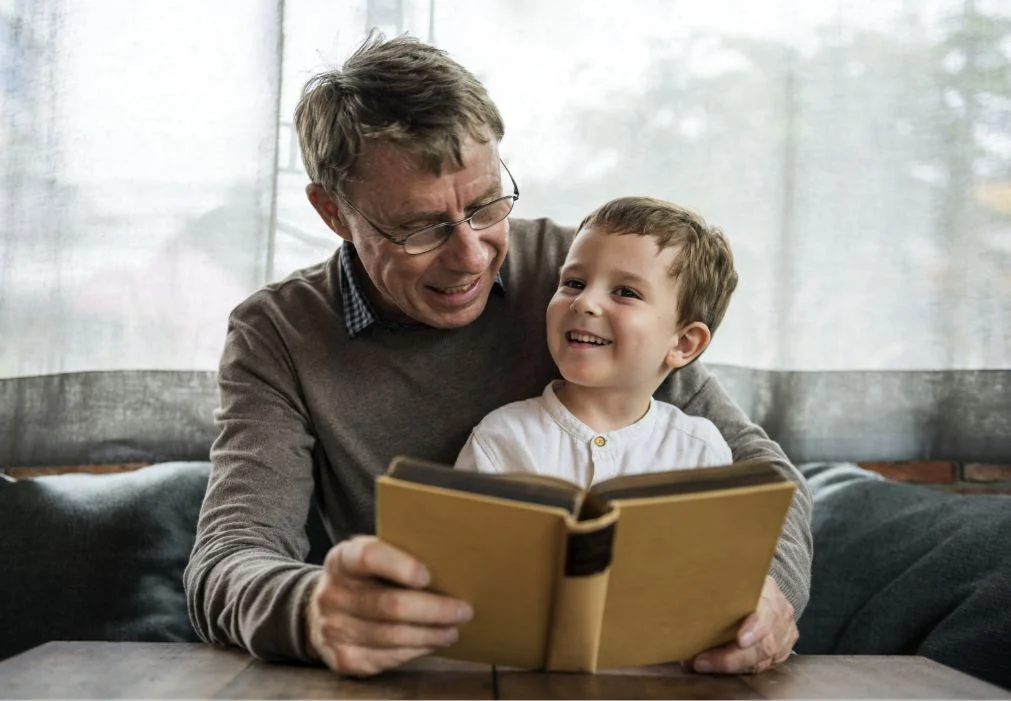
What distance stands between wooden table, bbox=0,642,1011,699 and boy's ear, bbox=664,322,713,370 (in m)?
0.52

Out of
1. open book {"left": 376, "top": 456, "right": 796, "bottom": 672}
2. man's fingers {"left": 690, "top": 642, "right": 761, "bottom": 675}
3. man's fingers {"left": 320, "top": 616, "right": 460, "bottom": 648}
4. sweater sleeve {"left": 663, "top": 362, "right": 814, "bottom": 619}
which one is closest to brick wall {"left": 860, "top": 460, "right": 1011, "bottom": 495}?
sweater sleeve {"left": 663, "top": 362, "right": 814, "bottom": 619}

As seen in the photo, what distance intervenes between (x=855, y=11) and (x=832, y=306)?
70 centimetres

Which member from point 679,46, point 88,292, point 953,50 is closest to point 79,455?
point 88,292

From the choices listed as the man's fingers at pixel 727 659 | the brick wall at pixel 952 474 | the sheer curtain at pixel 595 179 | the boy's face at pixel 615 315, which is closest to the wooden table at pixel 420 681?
the man's fingers at pixel 727 659

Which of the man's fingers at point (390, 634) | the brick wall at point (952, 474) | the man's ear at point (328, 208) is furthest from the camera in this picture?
the brick wall at point (952, 474)

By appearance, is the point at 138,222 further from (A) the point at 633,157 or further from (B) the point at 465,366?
(A) the point at 633,157

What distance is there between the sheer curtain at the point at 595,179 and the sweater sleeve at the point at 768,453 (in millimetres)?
644

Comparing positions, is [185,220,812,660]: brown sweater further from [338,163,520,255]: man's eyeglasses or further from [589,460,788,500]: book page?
[589,460,788,500]: book page

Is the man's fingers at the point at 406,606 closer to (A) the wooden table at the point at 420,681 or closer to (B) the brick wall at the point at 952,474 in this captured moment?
(A) the wooden table at the point at 420,681

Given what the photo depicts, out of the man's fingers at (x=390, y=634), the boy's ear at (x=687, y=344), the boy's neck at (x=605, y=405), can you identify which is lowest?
the man's fingers at (x=390, y=634)

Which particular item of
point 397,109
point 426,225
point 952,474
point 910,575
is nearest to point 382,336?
point 426,225

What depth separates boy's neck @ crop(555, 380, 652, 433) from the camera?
149 cm

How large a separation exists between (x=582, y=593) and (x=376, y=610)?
21 cm

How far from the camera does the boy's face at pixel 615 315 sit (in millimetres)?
1454
